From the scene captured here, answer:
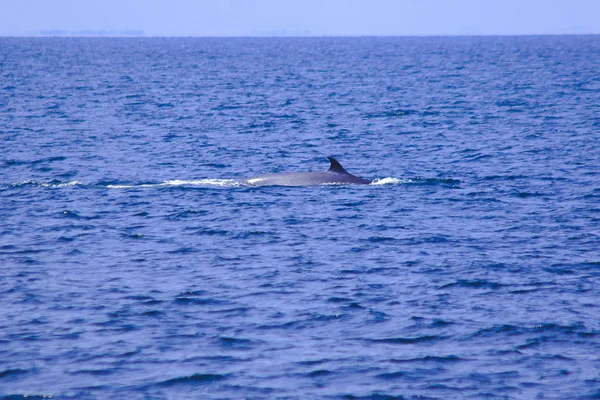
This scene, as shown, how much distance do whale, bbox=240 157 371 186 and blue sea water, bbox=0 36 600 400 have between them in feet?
1.76

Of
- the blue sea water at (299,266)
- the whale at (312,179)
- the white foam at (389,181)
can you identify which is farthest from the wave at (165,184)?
the whale at (312,179)

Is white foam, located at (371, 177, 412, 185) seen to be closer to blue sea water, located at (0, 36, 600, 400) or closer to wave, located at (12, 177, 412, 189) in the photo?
wave, located at (12, 177, 412, 189)

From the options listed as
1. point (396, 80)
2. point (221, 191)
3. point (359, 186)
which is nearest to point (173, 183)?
point (221, 191)

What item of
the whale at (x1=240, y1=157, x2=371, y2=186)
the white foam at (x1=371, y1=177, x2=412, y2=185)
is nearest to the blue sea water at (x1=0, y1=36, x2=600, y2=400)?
the white foam at (x1=371, y1=177, x2=412, y2=185)

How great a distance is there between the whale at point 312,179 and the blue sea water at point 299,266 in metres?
0.54

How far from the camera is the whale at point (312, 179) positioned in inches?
1244

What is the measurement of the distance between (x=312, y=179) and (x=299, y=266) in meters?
10.0

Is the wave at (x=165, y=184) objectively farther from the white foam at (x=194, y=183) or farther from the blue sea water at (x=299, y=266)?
the blue sea water at (x=299, y=266)

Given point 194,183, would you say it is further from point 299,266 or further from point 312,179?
point 299,266

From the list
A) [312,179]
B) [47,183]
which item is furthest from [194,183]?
[47,183]

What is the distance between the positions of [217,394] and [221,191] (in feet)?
54.2

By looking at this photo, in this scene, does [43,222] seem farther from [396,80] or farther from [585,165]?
[396,80]

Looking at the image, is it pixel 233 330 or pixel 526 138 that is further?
pixel 526 138

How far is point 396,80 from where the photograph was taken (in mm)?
98562
